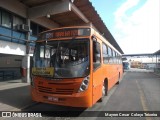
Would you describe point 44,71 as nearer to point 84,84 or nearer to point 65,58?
point 65,58

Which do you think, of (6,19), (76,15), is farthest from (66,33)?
(76,15)

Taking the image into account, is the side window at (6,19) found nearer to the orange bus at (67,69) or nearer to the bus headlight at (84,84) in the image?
the orange bus at (67,69)

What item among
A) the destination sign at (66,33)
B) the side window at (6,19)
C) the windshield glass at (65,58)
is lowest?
the windshield glass at (65,58)

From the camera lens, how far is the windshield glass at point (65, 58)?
717cm

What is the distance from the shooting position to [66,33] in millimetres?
7840

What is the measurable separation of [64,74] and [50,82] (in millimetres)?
581

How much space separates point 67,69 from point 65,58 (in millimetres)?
510

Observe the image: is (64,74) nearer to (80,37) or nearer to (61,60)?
(61,60)

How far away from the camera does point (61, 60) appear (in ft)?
24.6

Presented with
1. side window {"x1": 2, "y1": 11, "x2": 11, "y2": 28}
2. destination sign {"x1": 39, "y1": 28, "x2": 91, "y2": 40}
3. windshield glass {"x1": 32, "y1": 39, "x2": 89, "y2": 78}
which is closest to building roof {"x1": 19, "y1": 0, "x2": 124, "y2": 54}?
side window {"x1": 2, "y1": 11, "x2": 11, "y2": 28}

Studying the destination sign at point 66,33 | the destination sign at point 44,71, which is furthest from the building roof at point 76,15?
the destination sign at point 44,71

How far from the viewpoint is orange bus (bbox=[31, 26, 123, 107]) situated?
703cm

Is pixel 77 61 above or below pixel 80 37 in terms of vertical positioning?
below

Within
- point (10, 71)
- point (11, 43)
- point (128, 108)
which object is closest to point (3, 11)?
point (11, 43)
